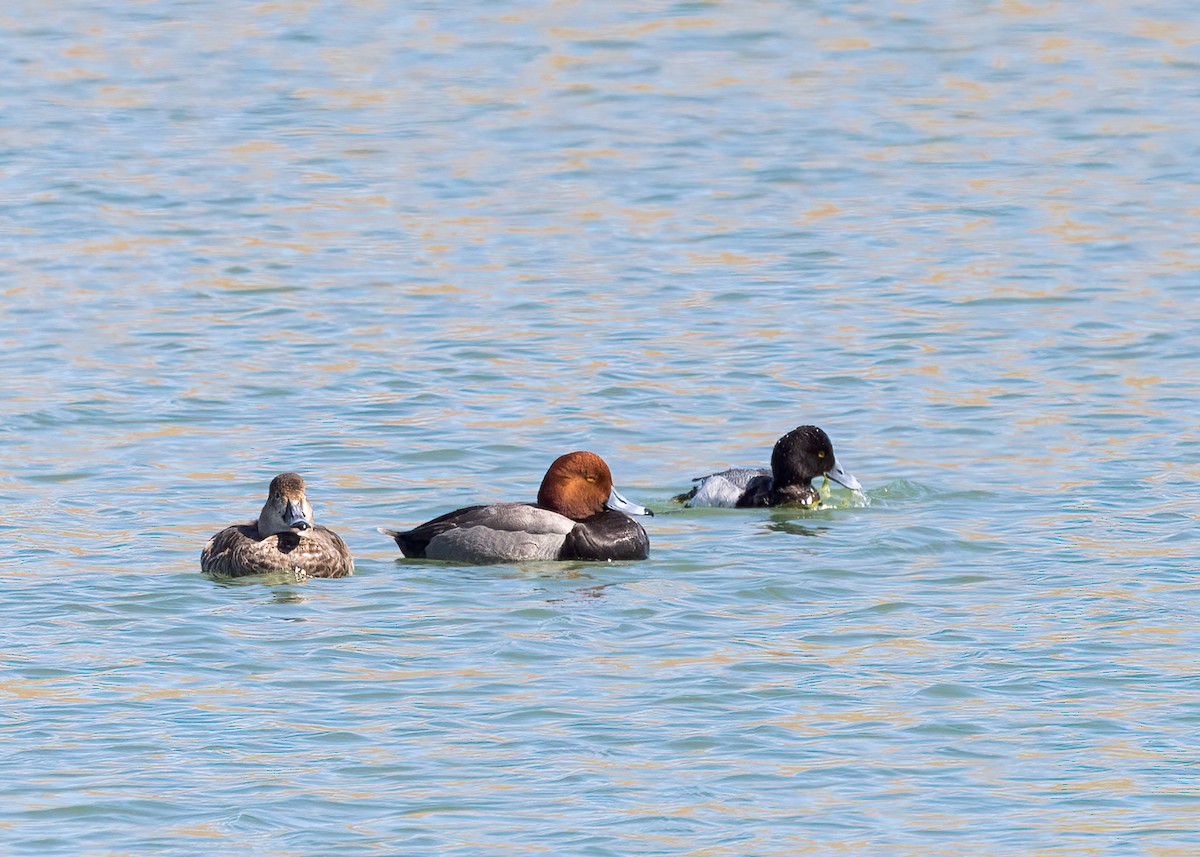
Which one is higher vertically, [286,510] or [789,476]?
[286,510]

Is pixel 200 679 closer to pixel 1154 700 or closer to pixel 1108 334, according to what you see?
pixel 1154 700

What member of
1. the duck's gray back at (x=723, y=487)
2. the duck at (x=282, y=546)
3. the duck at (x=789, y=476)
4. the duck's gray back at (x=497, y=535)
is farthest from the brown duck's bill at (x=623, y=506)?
the duck at (x=282, y=546)

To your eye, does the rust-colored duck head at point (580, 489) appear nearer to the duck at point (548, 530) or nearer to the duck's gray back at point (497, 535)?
the duck at point (548, 530)

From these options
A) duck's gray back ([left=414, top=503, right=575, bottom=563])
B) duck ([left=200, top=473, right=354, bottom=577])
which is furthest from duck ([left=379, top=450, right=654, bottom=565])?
duck ([left=200, top=473, right=354, bottom=577])

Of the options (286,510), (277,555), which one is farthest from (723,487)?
(277,555)

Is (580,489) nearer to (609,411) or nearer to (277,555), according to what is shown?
(277,555)

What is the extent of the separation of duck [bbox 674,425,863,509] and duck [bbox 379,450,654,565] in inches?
42.4

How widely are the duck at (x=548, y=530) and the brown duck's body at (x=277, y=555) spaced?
572 mm

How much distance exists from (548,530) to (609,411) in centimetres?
361

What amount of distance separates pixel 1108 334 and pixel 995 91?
34.9 ft

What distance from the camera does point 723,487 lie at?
49.5 ft

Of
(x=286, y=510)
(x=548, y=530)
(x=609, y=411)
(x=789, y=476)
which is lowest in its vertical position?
(x=548, y=530)

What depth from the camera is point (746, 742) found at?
9.92m

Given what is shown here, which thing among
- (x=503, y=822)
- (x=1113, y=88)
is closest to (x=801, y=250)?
(x=1113, y=88)
